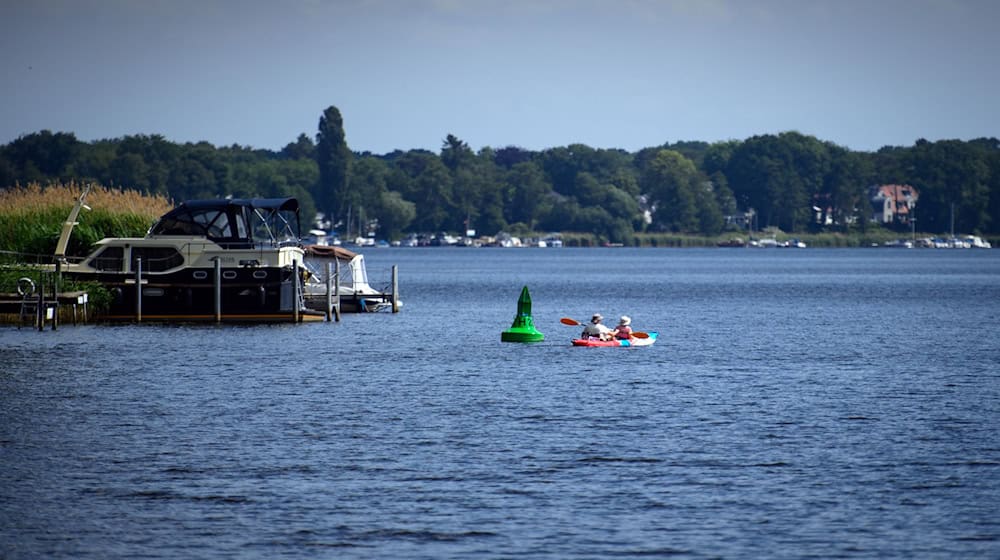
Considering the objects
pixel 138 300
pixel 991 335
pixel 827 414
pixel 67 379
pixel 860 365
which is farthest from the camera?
pixel 991 335

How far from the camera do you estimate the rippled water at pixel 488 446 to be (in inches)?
928

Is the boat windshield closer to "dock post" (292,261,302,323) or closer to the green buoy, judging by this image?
"dock post" (292,261,302,323)

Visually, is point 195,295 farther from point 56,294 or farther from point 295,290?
point 56,294

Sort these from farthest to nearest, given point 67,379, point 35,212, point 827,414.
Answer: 1. point 35,212
2. point 67,379
3. point 827,414

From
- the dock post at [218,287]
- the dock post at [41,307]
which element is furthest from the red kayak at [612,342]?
the dock post at [41,307]

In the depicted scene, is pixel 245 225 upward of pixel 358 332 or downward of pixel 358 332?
upward

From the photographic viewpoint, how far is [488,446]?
105ft

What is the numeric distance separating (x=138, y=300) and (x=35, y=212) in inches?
486

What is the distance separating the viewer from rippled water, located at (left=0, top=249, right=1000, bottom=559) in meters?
23.6

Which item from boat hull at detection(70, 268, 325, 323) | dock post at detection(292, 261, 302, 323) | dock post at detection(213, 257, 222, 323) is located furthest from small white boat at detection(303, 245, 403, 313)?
dock post at detection(213, 257, 222, 323)

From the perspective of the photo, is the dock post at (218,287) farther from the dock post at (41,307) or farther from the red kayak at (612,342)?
the red kayak at (612,342)

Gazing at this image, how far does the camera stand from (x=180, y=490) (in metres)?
27.0

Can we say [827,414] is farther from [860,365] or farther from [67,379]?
[67,379]

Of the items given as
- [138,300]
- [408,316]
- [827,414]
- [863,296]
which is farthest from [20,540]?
[863,296]
